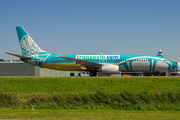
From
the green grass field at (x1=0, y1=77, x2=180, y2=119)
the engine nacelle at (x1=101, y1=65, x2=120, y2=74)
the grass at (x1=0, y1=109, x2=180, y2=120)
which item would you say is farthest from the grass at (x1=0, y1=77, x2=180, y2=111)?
the engine nacelle at (x1=101, y1=65, x2=120, y2=74)

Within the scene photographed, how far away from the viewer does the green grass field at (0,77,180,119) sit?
41.9 feet

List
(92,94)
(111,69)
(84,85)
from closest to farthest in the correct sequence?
(92,94), (84,85), (111,69)

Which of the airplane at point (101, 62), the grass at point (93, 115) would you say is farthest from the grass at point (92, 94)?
the airplane at point (101, 62)

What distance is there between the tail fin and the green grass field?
30.9 feet

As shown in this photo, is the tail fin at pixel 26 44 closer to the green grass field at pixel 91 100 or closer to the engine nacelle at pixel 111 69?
the green grass field at pixel 91 100

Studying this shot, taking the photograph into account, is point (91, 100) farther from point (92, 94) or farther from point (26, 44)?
point (26, 44)

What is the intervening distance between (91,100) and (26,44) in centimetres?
2204

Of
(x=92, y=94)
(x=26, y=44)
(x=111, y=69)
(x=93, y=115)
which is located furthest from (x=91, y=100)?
(x=26, y=44)

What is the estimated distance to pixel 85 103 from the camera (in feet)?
56.6

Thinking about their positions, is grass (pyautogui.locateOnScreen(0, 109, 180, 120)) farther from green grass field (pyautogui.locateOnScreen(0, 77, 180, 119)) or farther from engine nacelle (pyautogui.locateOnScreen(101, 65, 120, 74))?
engine nacelle (pyautogui.locateOnScreen(101, 65, 120, 74))

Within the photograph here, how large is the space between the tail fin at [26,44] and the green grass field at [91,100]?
9.42 meters

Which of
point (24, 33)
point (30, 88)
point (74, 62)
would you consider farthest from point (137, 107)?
point (24, 33)

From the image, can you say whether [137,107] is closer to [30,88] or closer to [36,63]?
[30,88]

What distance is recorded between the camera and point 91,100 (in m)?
17.5
